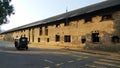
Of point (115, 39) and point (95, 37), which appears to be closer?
point (115, 39)

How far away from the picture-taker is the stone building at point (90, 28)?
3046cm

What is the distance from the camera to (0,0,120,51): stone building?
30462 millimetres

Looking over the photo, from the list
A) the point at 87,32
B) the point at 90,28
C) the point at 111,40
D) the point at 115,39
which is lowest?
the point at 111,40

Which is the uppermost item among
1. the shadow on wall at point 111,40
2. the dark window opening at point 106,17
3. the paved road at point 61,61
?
the dark window opening at point 106,17

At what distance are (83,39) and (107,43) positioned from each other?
6286mm

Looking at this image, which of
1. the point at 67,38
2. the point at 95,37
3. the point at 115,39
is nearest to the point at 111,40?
the point at 115,39

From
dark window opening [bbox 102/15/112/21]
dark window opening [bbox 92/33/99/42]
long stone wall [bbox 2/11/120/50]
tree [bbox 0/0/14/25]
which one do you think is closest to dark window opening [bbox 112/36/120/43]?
long stone wall [bbox 2/11/120/50]

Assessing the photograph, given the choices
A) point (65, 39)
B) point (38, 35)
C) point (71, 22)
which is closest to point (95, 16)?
point (71, 22)

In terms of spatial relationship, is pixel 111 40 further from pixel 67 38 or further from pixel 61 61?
pixel 61 61

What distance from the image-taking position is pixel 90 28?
34.8 metres

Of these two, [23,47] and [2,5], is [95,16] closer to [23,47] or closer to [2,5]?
[23,47]

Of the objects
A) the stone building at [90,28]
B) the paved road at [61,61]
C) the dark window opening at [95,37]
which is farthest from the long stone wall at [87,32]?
the paved road at [61,61]

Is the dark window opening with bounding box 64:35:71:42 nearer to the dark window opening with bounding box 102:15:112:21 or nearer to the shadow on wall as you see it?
the shadow on wall

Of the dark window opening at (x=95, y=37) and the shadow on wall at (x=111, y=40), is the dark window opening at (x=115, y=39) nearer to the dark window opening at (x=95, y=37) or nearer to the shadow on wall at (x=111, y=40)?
the shadow on wall at (x=111, y=40)
